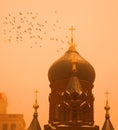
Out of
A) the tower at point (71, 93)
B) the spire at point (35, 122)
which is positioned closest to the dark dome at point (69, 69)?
the tower at point (71, 93)

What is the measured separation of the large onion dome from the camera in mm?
32188

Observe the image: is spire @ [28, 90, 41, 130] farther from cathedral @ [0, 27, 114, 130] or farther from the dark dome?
the dark dome

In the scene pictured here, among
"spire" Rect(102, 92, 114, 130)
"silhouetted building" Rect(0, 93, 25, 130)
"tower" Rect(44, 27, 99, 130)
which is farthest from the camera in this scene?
"silhouetted building" Rect(0, 93, 25, 130)

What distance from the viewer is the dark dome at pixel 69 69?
32219 millimetres

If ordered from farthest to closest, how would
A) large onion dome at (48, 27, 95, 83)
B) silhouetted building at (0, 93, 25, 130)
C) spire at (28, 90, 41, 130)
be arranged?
silhouetted building at (0, 93, 25, 130)
spire at (28, 90, 41, 130)
large onion dome at (48, 27, 95, 83)

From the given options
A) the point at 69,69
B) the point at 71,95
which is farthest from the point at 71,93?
the point at 69,69

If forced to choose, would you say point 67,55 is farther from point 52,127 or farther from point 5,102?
point 5,102

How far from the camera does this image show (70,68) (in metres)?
32.1

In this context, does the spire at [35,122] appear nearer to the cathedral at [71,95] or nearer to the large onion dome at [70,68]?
the cathedral at [71,95]

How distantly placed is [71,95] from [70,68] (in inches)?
118

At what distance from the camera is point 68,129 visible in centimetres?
2880

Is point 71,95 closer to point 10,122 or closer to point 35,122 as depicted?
point 35,122

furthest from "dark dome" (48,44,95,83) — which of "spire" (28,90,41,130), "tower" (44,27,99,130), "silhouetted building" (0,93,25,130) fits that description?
"silhouetted building" (0,93,25,130)

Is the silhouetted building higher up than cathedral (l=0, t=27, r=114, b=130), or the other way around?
the silhouetted building
